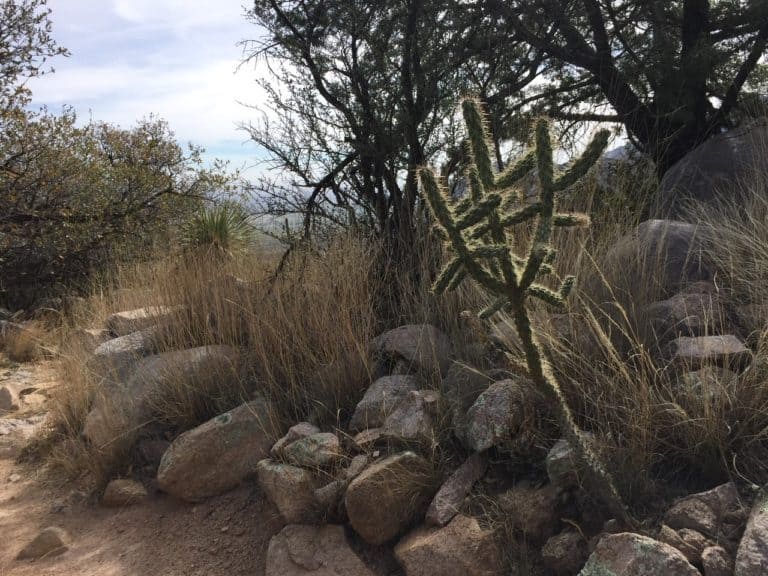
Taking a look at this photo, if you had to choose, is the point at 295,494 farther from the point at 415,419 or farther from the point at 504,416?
the point at 504,416

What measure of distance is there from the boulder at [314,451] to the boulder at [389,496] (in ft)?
0.98

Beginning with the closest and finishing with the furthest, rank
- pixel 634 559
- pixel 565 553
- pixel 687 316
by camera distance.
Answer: pixel 634 559 < pixel 565 553 < pixel 687 316

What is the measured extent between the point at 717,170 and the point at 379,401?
12.0ft

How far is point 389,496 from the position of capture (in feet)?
9.79

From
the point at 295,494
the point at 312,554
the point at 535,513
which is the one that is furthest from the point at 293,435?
the point at 535,513

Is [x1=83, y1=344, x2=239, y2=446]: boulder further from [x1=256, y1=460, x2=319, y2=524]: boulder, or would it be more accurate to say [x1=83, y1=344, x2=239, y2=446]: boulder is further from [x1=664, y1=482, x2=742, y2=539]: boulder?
[x1=664, y1=482, x2=742, y2=539]: boulder

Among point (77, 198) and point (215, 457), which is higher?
point (77, 198)

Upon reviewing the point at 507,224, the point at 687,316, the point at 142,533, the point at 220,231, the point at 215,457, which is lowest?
the point at 142,533

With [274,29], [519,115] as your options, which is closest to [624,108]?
[519,115]

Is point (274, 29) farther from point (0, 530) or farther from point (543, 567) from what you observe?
point (543, 567)

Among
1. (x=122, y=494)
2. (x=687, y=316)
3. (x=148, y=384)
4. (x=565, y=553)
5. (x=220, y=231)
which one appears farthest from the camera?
(x=220, y=231)

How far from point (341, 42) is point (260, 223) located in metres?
1.95

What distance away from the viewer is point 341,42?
582 cm

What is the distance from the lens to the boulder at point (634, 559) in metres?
2.17
